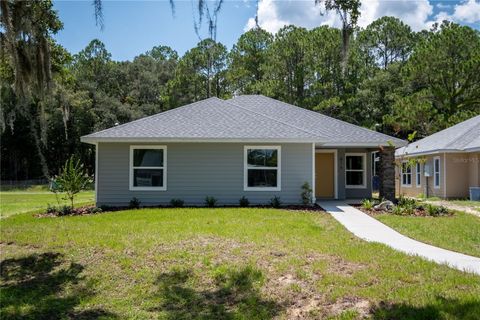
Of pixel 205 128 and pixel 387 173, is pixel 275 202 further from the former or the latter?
pixel 387 173

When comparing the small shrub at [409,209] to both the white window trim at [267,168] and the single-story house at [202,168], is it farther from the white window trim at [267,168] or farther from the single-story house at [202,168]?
the white window trim at [267,168]

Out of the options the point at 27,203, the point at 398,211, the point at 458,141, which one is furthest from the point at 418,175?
the point at 27,203

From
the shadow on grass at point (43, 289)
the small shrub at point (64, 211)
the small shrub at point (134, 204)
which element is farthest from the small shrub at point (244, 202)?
the shadow on grass at point (43, 289)

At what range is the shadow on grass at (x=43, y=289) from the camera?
516 centimetres

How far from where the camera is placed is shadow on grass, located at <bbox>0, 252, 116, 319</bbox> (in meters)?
5.16

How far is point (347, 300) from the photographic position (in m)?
5.03

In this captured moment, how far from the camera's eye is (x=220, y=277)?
602 centimetres

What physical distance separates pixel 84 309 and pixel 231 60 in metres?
36.4

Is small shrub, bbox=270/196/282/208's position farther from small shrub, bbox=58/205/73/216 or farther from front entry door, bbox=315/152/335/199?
small shrub, bbox=58/205/73/216

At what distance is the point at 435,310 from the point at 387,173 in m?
12.2

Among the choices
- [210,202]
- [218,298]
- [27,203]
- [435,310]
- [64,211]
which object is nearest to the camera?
[435,310]

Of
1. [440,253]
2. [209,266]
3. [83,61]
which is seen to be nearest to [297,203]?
[440,253]

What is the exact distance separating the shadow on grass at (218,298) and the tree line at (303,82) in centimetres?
1844

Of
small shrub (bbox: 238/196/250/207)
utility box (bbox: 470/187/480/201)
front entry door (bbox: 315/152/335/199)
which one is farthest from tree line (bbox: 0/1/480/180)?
small shrub (bbox: 238/196/250/207)
